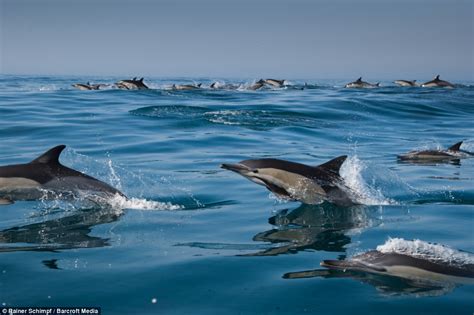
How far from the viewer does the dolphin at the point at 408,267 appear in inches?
201

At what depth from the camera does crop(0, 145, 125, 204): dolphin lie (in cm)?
805

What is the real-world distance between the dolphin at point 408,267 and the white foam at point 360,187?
10.9ft

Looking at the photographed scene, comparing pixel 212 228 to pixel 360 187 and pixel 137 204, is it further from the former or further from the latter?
pixel 360 187

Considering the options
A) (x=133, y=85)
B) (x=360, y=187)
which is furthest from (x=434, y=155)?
(x=133, y=85)

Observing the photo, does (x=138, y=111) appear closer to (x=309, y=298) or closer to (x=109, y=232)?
(x=109, y=232)

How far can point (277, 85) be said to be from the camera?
4747 cm

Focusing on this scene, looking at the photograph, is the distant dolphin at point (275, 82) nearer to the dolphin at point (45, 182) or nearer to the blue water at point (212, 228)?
the blue water at point (212, 228)

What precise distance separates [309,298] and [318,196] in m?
3.62

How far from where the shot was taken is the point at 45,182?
815cm

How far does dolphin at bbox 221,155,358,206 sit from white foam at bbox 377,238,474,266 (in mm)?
2275

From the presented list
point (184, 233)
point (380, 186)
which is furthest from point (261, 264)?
point (380, 186)

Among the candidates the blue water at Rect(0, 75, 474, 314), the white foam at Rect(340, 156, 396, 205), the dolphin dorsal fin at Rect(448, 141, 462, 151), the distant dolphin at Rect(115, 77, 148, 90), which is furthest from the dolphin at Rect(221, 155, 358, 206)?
the distant dolphin at Rect(115, 77, 148, 90)

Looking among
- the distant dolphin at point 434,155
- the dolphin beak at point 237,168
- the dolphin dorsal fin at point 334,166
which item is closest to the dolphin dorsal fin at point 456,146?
the distant dolphin at point 434,155

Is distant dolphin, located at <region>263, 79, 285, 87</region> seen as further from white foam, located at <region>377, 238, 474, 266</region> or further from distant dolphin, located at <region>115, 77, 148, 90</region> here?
white foam, located at <region>377, 238, 474, 266</region>
